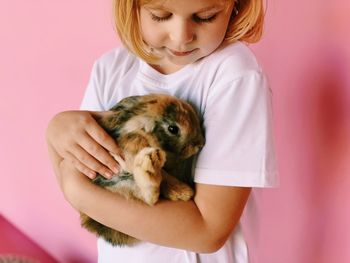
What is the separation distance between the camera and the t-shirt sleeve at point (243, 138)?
71cm

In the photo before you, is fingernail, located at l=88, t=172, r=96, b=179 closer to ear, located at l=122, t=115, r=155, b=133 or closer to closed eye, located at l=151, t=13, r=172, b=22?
ear, located at l=122, t=115, r=155, b=133

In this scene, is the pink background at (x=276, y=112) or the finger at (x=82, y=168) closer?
the finger at (x=82, y=168)

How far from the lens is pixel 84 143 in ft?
2.57

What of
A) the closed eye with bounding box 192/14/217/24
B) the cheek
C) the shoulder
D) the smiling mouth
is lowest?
the shoulder

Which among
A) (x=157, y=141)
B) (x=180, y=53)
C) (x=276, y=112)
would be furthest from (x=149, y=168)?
(x=276, y=112)

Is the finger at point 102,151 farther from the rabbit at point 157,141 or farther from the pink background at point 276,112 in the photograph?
the pink background at point 276,112

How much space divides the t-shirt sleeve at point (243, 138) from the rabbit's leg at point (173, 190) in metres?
0.03

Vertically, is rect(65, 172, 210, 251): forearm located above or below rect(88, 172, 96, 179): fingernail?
below

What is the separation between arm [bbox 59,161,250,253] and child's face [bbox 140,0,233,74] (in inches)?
7.2

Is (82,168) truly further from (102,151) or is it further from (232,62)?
(232,62)

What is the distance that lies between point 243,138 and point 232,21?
0.17 m

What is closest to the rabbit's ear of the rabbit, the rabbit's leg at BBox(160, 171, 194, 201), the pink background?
the rabbit

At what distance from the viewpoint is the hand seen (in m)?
0.75

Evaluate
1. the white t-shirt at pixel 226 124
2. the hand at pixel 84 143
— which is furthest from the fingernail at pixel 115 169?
the white t-shirt at pixel 226 124
